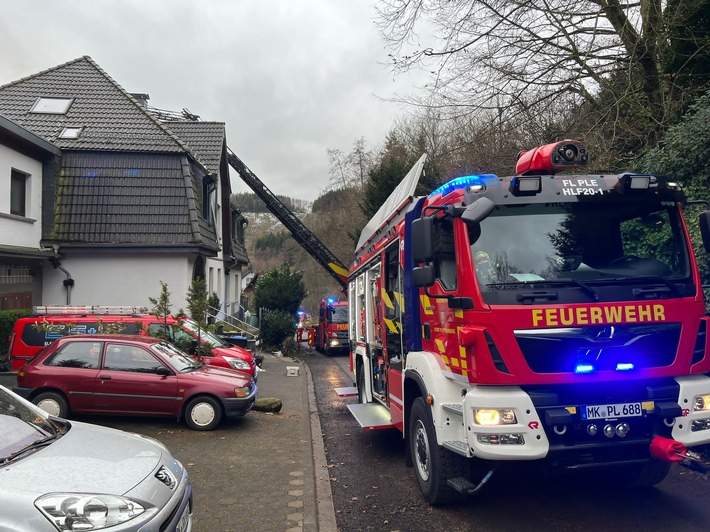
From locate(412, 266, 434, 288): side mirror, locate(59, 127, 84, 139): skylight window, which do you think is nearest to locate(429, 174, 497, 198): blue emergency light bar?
locate(412, 266, 434, 288): side mirror

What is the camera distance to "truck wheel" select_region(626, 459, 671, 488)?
548 centimetres

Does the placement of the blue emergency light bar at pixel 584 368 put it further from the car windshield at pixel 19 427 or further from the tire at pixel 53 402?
the tire at pixel 53 402

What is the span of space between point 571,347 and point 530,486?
7.10ft

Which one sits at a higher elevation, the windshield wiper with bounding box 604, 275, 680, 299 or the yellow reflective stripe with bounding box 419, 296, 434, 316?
the windshield wiper with bounding box 604, 275, 680, 299

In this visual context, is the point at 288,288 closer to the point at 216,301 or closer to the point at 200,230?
the point at 216,301

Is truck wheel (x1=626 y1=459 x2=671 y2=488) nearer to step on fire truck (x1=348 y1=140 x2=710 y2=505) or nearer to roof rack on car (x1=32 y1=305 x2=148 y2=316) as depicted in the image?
step on fire truck (x1=348 y1=140 x2=710 y2=505)

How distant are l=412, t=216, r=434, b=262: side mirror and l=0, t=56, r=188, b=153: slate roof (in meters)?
13.2

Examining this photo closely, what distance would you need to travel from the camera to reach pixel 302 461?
7.44m

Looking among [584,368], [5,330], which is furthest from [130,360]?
[584,368]

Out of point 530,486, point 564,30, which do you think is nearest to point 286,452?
point 530,486

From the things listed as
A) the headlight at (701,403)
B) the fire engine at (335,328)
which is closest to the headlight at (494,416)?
the headlight at (701,403)

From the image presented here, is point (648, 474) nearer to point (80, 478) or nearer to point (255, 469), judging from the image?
point (255, 469)

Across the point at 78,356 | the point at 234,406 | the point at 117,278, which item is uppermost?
the point at 117,278

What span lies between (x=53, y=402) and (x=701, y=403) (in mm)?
8367
